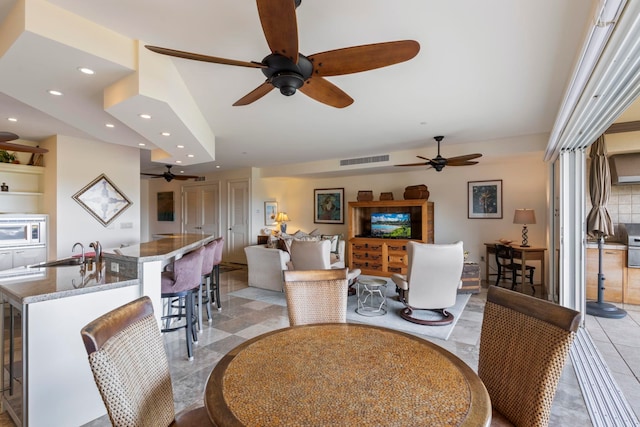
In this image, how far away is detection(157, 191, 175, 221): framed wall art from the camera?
375 inches

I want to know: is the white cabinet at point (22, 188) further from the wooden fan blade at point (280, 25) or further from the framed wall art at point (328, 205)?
the framed wall art at point (328, 205)

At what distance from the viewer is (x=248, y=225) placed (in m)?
7.71

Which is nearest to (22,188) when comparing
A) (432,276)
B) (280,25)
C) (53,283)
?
(53,283)

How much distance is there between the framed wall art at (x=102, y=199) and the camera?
15.2ft

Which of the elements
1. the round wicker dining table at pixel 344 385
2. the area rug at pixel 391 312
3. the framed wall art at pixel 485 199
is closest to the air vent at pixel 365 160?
the framed wall art at pixel 485 199

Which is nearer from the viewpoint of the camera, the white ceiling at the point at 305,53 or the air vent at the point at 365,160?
the white ceiling at the point at 305,53

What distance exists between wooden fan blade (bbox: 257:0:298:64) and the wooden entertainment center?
4939 mm

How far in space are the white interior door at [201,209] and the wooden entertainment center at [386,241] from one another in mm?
4000

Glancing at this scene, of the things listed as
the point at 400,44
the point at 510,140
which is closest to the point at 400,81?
the point at 400,44

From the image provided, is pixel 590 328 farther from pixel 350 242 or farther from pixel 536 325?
pixel 350 242

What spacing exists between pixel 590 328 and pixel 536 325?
Result: 10.9 ft

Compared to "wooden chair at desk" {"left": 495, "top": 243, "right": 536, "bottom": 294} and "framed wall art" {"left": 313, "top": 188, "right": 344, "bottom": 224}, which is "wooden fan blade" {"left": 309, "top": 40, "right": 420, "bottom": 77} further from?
"framed wall art" {"left": 313, "top": 188, "right": 344, "bottom": 224}

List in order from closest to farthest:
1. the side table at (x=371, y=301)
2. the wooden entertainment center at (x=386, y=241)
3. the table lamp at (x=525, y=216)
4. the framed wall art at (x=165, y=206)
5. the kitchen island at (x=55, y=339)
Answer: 1. the kitchen island at (x=55, y=339)
2. the side table at (x=371, y=301)
3. the table lamp at (x=525, y=216)
4. the wooden entertainment center at (x=386, y=241)
5. the framed wall art at (x=165, y=206)

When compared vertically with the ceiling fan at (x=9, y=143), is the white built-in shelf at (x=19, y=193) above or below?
below
